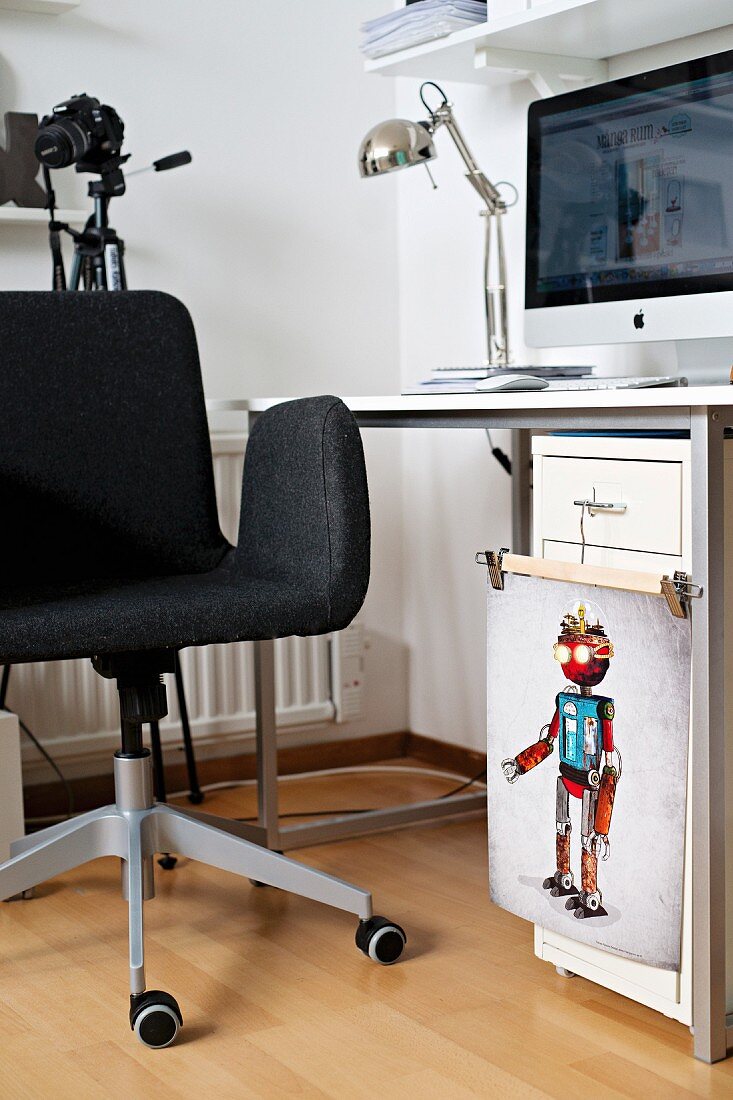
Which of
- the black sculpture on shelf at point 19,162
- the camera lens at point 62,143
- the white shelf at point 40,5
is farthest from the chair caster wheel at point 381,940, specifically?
the white shelf at point 40,5

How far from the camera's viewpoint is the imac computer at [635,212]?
5.60 feet

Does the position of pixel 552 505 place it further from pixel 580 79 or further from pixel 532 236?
pixel 580 79

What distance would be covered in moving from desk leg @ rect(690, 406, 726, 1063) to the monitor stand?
377 millimetres

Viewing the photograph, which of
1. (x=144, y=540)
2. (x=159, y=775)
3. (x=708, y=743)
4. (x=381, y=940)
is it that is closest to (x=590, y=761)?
(x=708, y=743)

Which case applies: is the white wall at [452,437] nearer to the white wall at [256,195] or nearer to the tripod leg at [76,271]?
the white wall at [256,195]

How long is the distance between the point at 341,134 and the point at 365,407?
3.76ft

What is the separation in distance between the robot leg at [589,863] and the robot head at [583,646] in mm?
136

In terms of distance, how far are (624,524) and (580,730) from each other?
24cm

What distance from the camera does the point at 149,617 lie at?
1528 mm

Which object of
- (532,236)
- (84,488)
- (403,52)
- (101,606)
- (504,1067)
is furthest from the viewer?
(403,52)

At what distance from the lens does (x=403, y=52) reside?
220 centimetres

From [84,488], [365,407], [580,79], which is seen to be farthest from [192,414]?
[580,79]

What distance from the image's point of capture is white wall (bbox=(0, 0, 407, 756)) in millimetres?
2398

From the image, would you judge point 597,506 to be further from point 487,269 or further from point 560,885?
point 487,269
